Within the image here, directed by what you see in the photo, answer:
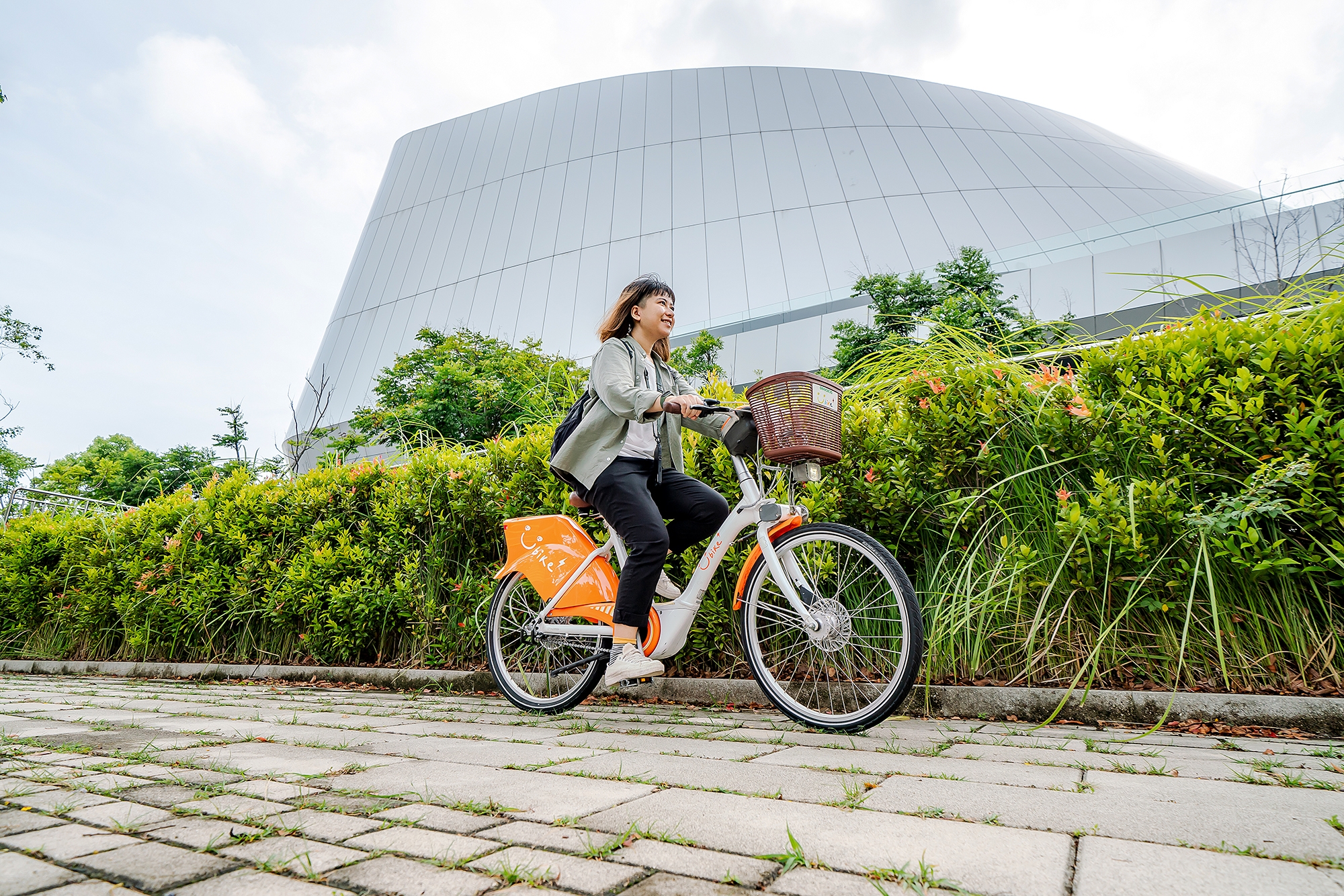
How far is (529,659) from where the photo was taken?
3850 mm

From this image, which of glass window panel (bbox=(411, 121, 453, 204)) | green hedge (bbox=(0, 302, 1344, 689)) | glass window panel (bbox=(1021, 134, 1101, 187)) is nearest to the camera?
green hedge (bbox=(0, 302, 1344, 689))

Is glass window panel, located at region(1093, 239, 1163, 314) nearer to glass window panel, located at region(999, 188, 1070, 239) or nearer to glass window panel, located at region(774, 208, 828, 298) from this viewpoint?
glass window panel, located at region(999, 188, 1070, 239)

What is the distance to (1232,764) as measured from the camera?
6.29 feet

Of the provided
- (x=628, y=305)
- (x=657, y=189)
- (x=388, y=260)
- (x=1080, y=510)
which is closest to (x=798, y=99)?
(x=657, y=189)

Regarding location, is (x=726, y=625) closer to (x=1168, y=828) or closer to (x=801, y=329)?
(x=1168, y=828)

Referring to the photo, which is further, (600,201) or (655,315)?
(600,201)

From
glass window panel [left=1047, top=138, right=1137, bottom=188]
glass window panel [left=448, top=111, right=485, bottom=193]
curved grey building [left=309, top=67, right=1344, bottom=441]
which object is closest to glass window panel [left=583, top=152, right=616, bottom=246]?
curved grey building [left=309, top=67, right=1344, bottom=441]

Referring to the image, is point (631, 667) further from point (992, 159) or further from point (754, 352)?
point (992, 159)

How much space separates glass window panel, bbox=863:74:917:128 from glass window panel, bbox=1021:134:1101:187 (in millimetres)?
3898

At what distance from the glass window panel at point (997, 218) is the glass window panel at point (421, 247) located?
711 inches

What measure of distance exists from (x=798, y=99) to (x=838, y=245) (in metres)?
7.64

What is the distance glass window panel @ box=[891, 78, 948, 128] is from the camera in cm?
2397

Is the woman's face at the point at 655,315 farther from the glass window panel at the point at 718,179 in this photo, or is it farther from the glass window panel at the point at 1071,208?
the glass window panel at the point at 1071,208

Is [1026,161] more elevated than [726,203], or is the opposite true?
[1026,161]
